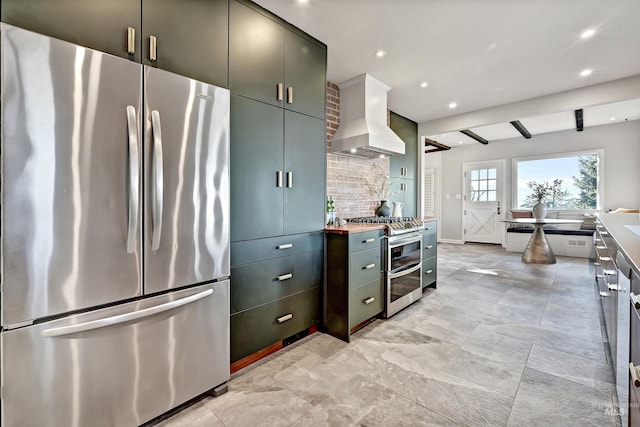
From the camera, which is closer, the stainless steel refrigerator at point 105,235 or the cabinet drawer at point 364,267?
the stainless steel refrigerator at point 105,235

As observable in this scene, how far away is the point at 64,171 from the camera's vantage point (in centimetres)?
114

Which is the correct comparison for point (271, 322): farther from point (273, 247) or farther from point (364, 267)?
point (364, 267)

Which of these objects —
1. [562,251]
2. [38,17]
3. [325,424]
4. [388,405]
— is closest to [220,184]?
[38,17]

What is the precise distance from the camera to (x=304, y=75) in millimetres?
2420

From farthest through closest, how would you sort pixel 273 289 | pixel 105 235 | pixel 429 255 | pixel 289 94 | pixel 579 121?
1. pixel 579 121
2. pixel 429 255
3. pixel 289 94
4. pixel 273 289
5. pixel 105 235

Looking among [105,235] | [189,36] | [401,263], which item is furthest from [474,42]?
[105,235]

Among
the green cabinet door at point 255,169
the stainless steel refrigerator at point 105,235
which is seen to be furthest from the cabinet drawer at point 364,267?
the stainless steel refrigerator at point 105,235

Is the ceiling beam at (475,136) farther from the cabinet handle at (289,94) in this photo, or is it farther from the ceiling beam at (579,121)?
the cabinet handle at (289,94)

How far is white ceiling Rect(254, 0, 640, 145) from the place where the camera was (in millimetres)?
2170

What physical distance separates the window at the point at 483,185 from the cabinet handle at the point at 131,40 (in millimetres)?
7862

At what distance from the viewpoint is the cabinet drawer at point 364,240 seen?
7.84ft

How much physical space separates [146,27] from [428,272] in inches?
140

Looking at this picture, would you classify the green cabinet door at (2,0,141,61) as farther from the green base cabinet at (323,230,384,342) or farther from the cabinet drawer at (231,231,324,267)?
the green base cabinet at (323,230,384,342)

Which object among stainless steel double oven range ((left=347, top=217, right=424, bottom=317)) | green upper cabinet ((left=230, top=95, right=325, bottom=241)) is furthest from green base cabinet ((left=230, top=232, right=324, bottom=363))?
stainless steel double oven range ((left=347, top=217, right=424, bottom=317))
